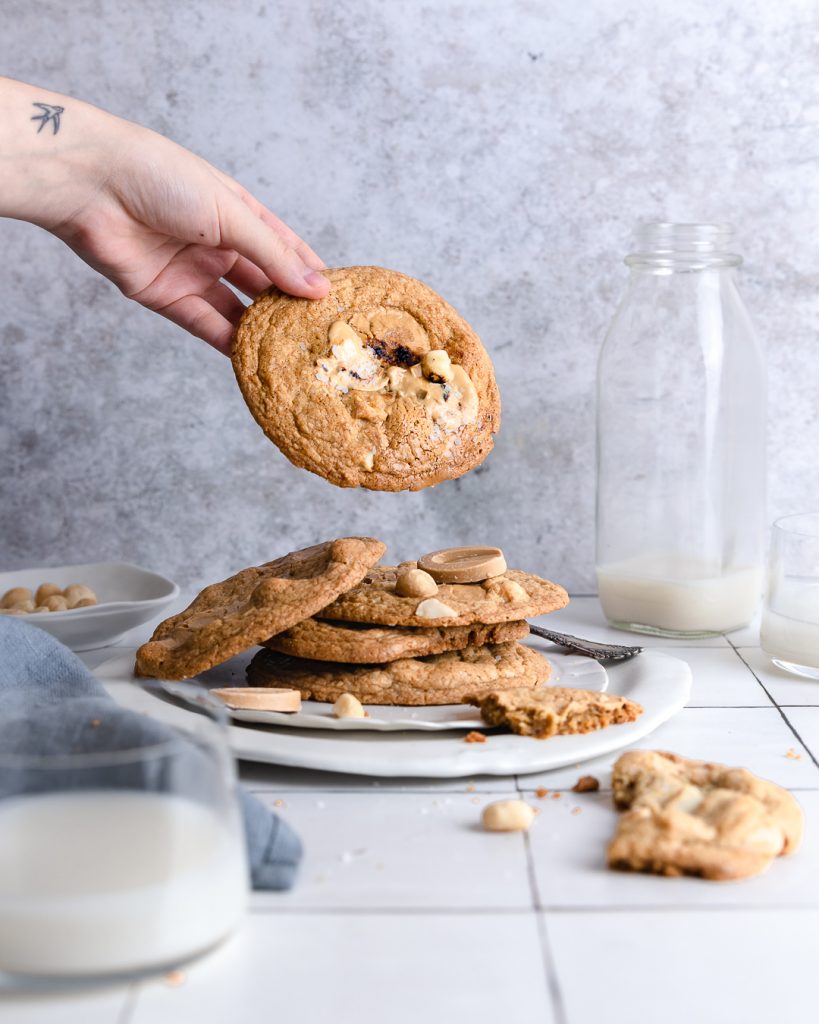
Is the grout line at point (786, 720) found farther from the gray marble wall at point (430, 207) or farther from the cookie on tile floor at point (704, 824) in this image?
the gray marble wall at point (430, 207)

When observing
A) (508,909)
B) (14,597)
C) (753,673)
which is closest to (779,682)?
(753,673)

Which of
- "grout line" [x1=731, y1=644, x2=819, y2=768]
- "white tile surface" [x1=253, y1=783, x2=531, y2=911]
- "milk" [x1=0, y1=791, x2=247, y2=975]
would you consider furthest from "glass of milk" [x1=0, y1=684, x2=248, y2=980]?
"grout line" [x1=731, y1=644, x2=819, y2=768]

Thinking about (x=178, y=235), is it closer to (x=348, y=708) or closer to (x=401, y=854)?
(x=348, y=708)

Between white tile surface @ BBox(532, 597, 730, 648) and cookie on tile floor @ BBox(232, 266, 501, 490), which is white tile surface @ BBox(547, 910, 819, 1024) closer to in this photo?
cookie on tile floor @ BBox(232, 266, 501, 490)

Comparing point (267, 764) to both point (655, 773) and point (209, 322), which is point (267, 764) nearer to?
point (655, 773)

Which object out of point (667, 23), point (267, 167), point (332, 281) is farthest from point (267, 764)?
point (667, 23)

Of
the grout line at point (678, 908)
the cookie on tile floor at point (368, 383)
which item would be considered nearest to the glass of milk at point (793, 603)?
the cookie on tile floor at point (368, 383)
